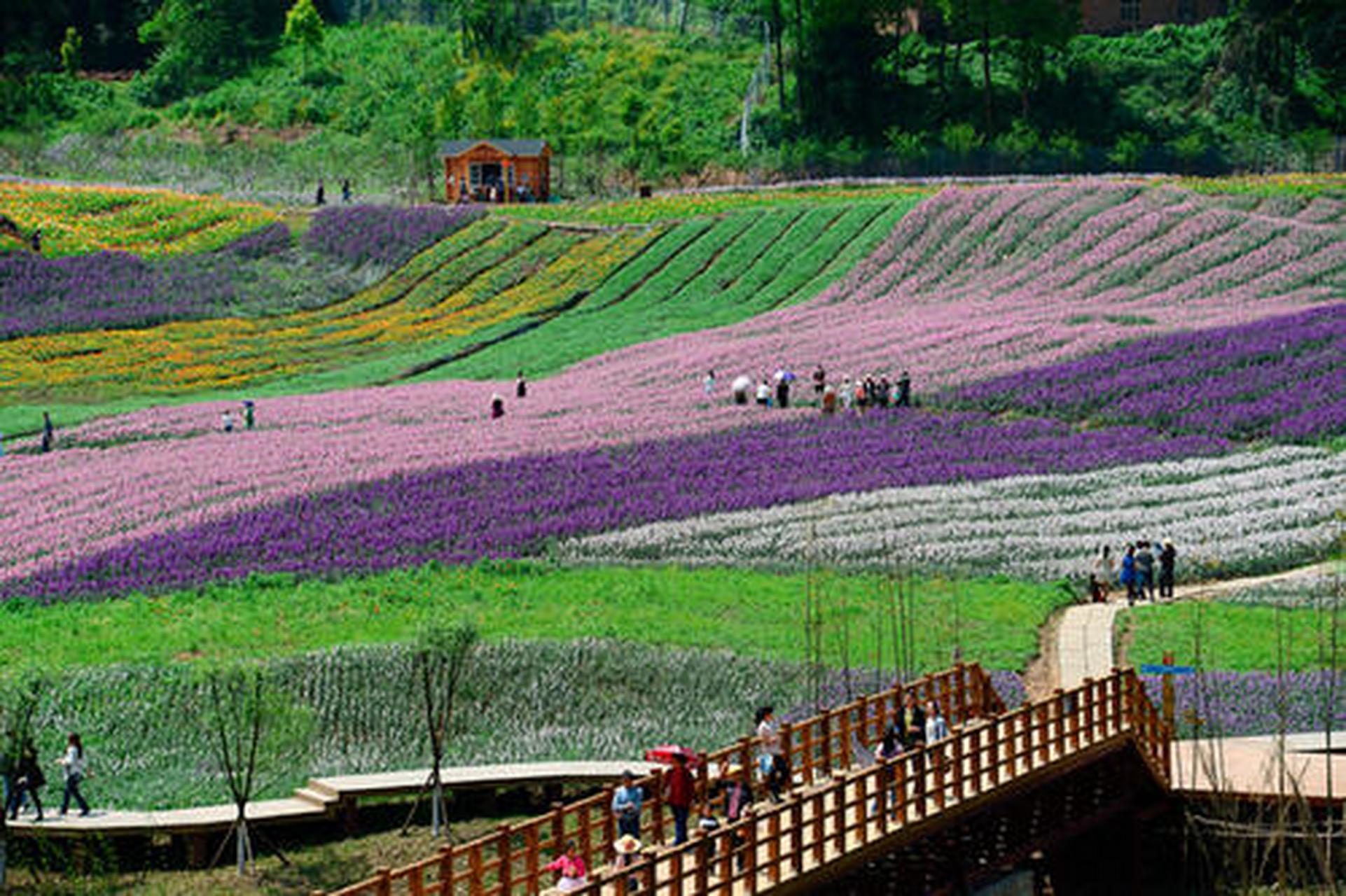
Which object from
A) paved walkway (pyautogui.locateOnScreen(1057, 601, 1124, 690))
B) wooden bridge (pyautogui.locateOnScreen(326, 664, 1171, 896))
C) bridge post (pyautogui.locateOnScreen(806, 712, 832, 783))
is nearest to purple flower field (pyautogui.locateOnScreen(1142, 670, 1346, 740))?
paved walkway (pyautogui.locateOnScreen(1057, 601, 1124, 690))

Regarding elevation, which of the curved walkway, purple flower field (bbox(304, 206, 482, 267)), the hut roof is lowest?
the curved walkway

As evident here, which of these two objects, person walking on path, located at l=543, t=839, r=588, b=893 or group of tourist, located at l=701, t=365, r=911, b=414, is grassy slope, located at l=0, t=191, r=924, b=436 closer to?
group of tourist, located at l=701, t=365, r=911, b=414

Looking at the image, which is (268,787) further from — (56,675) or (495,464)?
(495,464)

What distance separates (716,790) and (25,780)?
1212cm

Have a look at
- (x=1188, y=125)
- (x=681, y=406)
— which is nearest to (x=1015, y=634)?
(x=681, y=406)

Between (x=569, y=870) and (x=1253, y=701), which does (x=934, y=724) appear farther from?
(x=1253, y=701)

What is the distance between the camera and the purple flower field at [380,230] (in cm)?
12456

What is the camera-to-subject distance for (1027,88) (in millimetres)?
141250

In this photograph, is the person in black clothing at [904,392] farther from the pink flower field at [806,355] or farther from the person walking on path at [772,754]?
the person walking on path at [772,754]

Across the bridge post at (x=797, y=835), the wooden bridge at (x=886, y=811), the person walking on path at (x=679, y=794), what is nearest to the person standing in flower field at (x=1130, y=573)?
the wooden bridge at (x=886, y=811)

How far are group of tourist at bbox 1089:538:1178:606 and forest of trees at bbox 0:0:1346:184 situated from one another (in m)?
73.6

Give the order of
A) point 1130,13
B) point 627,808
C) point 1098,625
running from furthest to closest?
1. point 1130,13
2. point 1098,625
3. point 627,808

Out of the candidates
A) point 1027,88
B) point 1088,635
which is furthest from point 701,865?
point 1027,88

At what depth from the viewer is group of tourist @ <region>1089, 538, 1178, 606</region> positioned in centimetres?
5244
